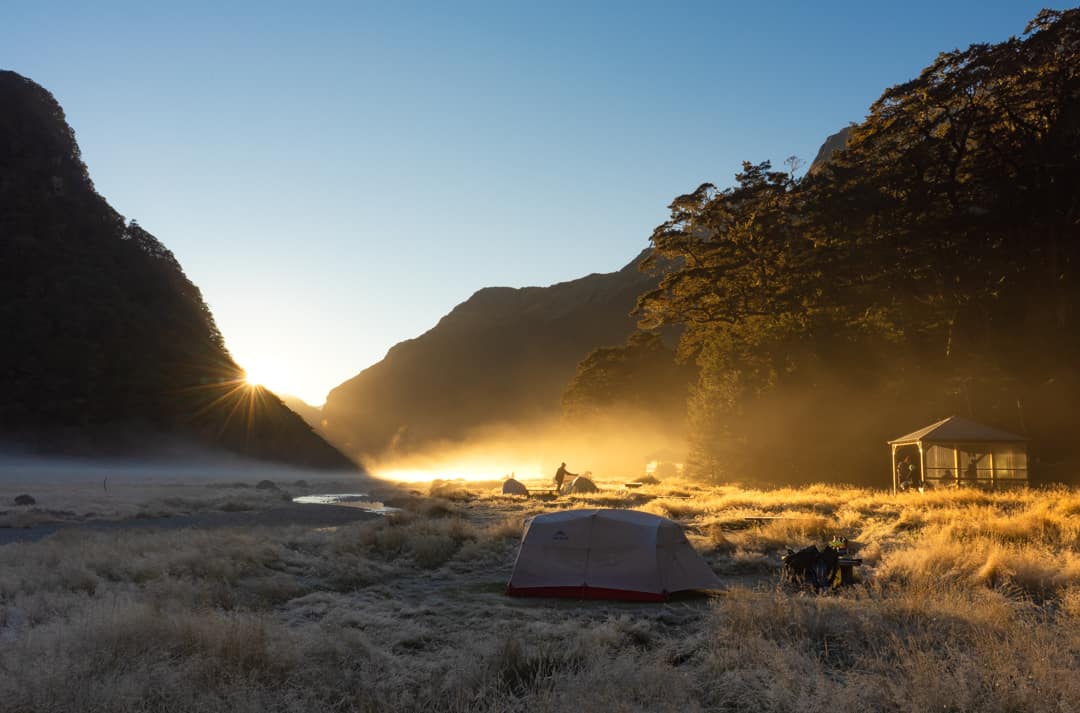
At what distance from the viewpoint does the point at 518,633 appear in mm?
9953

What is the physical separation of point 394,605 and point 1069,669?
30.9ft

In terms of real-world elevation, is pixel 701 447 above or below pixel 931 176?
below

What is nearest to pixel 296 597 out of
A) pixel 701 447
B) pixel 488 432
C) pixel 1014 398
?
pixel 1014 398

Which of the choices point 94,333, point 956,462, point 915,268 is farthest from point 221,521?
point 94,333

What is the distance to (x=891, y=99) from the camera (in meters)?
35.4

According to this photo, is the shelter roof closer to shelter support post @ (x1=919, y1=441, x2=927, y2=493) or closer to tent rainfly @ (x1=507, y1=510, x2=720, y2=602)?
shelter support post @ (x1=919, y1=441, x2=927, y2=493)

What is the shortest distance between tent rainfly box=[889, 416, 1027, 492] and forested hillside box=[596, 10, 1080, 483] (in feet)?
8.04

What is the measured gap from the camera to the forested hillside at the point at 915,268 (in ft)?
108

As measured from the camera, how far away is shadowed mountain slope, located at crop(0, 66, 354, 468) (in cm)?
9808

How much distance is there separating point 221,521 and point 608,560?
21.9 m

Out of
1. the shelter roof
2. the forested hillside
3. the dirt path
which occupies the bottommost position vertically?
the dirt path

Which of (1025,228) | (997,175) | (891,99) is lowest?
(1025,228)

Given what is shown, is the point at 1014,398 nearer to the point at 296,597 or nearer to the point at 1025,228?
the point at 1025,228

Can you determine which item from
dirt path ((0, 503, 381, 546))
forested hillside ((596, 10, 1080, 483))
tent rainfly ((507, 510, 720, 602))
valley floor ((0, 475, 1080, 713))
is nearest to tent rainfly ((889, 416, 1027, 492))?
forested hillside ((596, 10, 1080, 483))
